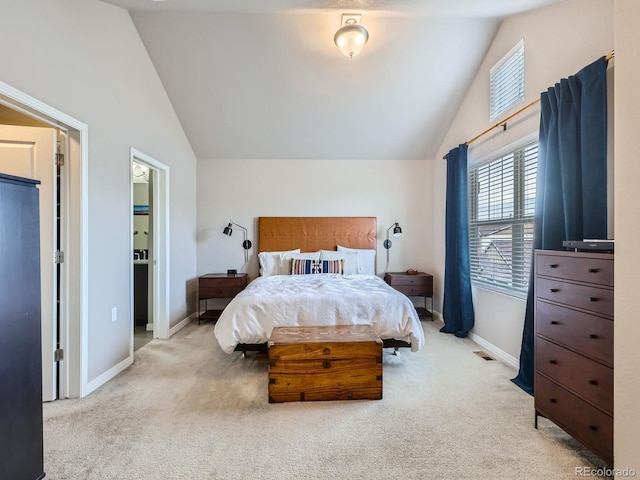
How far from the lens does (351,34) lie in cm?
286

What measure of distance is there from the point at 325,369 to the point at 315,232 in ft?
9.30

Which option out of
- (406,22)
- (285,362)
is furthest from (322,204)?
(285,362)

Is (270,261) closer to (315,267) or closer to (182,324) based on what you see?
(315,267)

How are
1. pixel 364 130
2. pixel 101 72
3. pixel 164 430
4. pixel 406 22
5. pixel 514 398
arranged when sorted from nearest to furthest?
pixel 164 430
pixel 514 398
pixel 101 72
pixel 406 22
pixel 364 130

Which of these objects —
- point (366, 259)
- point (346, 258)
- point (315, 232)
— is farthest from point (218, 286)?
point (366, 259)

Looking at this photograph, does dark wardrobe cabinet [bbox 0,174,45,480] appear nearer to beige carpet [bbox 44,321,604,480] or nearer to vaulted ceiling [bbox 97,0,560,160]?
beige carpet [bbox 44,321,604,480]

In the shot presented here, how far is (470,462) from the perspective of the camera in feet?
5.44

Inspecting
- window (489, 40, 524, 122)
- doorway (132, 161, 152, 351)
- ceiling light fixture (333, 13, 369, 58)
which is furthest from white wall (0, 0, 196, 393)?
window (489, 40, 524, 122)

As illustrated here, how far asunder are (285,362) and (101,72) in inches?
112

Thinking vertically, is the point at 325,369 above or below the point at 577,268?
below

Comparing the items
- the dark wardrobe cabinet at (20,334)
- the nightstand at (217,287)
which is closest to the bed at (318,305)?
the nightstand at (217,287)

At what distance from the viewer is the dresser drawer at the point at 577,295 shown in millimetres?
1485

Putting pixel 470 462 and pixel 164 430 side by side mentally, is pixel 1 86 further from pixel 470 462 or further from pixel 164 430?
pixel 470 462

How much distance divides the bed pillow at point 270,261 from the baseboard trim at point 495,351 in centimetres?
266
